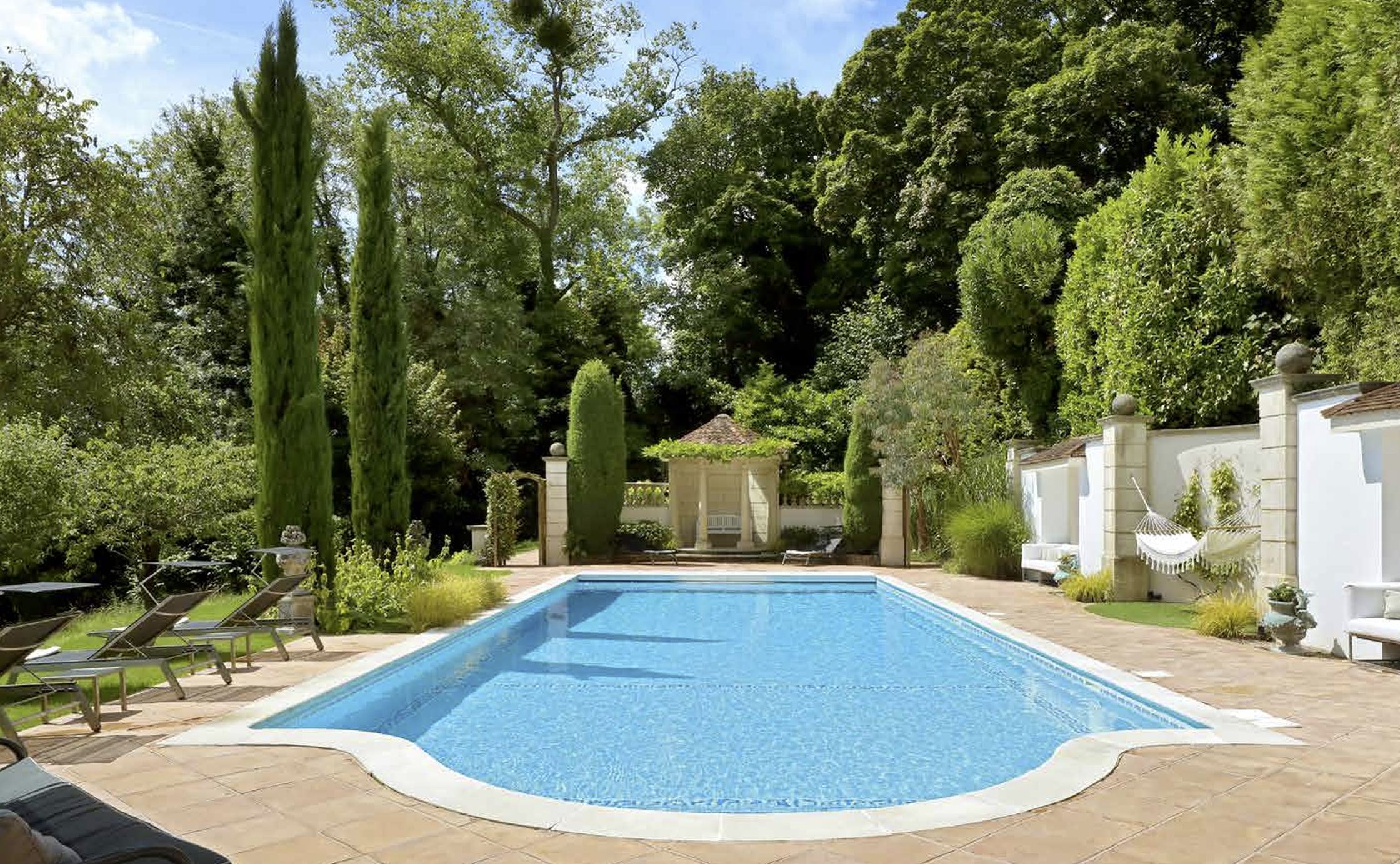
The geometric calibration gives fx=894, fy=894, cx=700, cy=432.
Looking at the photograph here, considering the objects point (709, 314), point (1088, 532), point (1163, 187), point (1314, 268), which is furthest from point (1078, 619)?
point (709, 314)

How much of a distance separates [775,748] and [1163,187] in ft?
38.9

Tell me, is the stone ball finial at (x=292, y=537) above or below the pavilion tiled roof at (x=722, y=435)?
below

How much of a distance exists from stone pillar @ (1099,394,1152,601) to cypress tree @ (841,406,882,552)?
6.99 m

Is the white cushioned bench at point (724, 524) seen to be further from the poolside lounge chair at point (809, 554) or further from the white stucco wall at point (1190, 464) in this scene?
the white stucco wall at point (1190, 464)

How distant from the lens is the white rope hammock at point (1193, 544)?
9859 mm

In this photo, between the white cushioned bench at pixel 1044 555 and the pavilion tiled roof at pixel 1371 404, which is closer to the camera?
the pavilion tiled roof at pixel 1371 404

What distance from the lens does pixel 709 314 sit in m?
28.8

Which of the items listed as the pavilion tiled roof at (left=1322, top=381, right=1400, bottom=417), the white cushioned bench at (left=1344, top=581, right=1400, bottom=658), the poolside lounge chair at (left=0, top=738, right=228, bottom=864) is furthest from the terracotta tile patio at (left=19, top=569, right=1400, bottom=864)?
the pavilion tiled roof at (left=1322, top=381, right=1400, bottom=417)

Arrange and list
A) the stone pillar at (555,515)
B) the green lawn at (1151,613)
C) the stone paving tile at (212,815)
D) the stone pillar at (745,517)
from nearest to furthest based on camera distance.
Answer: the stone paving tile at (212,815) → the green lawn at (1151,613) → the stone pillar at (555,515) → the stone pillar at (745,517)

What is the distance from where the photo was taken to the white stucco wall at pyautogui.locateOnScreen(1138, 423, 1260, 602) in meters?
10.7

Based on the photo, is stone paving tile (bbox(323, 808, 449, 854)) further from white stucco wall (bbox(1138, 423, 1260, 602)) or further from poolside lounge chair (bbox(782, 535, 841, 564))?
poolside lounge chair (bbox(782, 535, 841, 564))

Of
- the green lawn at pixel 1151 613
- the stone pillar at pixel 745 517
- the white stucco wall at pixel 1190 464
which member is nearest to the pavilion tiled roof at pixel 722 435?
the stone pillar at pixel 745 517

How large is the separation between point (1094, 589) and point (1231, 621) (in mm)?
3181

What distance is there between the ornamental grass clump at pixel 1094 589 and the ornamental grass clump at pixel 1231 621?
2827mm
